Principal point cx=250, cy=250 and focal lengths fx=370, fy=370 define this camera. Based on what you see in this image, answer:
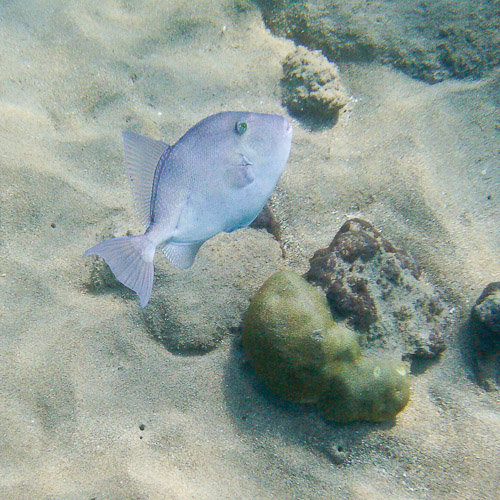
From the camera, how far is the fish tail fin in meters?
1.50

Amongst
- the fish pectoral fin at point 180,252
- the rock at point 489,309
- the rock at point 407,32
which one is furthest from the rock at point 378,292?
the rock at point 407,32

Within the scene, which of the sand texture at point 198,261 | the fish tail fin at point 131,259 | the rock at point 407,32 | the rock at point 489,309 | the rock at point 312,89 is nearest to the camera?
the fish tail fin at point 131,259

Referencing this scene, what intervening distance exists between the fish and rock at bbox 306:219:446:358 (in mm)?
1192

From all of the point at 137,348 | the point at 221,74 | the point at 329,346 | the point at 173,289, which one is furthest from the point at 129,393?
the point at 221,74

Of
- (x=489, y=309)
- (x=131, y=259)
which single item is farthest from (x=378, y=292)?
(x=131, y=259)

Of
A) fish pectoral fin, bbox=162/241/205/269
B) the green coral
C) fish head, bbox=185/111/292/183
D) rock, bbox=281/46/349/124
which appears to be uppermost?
rock, bbox=281/46/349/124

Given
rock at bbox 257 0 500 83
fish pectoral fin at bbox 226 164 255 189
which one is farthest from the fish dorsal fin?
rock at bbox 257 0 500 83

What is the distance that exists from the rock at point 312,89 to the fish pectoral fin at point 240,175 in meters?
2.69

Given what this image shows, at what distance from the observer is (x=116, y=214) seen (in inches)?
124

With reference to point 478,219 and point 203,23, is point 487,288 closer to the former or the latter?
point 478,219

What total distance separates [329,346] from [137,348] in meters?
1.31

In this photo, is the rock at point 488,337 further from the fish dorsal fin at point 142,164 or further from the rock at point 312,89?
the fish dorsal fin at point 142,164

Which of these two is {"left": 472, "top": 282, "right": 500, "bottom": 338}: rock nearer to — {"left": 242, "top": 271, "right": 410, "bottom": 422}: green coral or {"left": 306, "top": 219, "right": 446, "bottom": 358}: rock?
{"left": 306, "top": 219, "right": 446, "bottom": 358}: rock

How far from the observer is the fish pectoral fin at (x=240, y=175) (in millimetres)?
1537
